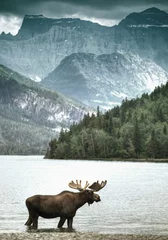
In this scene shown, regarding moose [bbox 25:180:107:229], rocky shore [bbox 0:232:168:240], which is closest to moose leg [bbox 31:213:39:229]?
moose [bbox 25:180:107:229]

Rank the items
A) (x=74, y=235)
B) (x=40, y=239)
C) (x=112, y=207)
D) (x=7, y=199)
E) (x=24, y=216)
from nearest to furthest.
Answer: (x=40, y=239)
(x=74, y=235)
(x=24, y=216)
(x=112, y=207)
(x=7, y=199)

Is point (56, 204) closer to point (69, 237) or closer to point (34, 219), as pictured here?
point (34, 219)

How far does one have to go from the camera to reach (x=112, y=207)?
70.1 m

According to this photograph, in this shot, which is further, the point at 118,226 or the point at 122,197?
the point at 122,197

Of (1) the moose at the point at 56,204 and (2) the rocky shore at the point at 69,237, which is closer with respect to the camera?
(2) the rocky shore at the point at 69,237

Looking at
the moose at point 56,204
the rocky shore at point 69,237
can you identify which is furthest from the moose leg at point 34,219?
the rocky shore at point 69,237

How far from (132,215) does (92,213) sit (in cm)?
536

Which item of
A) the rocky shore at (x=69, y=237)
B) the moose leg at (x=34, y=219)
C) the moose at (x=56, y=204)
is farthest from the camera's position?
the moose leg at (x=34, y=219)

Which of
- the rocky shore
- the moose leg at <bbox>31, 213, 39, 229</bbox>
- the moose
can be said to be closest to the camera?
the rocky shore

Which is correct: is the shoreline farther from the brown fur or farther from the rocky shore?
the brown fur

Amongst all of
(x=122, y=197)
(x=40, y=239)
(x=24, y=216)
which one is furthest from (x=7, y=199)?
(x=40, y=239)

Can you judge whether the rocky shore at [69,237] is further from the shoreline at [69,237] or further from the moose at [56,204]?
the moose at [56,204]

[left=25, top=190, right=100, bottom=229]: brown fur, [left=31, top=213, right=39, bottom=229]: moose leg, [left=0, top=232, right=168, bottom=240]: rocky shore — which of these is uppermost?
[left=25, top=190, right=100, bottom=229]: brown fur

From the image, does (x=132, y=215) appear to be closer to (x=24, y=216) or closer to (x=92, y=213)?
(x=92, y=213)
